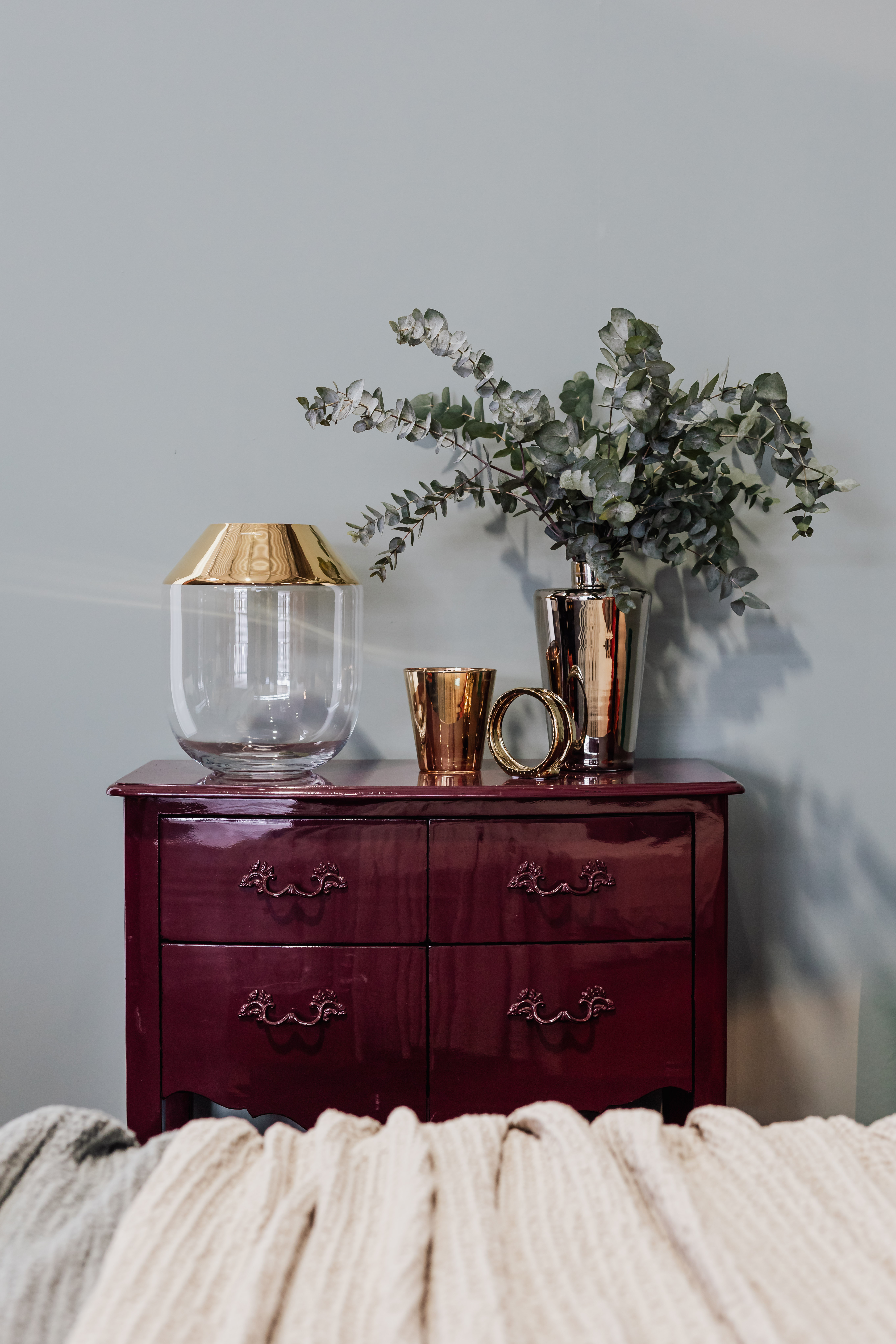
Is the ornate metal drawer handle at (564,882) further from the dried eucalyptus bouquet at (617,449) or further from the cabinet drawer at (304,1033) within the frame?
the dried eucalyptus bouquet at (617,449)

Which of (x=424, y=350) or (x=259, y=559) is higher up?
(x=424, y=350)

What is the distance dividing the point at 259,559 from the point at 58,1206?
96cm

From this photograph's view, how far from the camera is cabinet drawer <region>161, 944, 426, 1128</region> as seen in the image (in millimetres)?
1306

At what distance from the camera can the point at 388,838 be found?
1.32 m

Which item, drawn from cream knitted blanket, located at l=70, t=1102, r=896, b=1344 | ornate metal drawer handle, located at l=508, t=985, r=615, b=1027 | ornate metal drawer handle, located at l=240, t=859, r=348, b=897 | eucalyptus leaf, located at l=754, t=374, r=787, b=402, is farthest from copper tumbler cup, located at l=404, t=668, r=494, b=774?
cream knitted blanket, located at l=70, t=1102, r=896, b=1344

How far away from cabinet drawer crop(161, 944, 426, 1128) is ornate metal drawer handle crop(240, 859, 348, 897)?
3.1 inches

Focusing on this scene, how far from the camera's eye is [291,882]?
4.33ft

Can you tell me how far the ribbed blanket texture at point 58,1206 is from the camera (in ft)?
1.66

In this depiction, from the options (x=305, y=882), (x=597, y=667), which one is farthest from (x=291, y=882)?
(x=597, y=667)

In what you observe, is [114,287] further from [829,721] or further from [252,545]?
[829,721]

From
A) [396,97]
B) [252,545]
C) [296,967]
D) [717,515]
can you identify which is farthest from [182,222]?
[296,967]

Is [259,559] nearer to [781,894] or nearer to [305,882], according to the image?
[305,882]

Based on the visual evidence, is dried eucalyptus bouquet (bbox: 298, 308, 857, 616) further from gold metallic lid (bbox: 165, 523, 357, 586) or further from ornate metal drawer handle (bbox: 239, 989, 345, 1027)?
ornate metal drawer handle (bbox: 239, 989, 345, 1027)

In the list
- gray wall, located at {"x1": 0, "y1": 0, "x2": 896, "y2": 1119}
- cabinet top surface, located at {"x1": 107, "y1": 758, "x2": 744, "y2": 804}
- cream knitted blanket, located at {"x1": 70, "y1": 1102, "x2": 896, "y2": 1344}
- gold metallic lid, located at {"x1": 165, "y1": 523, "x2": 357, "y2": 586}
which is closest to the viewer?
cream knitted blanket, located at {"x1": 70, "y1": 1102, "x2": 896, "y2": 1344}
